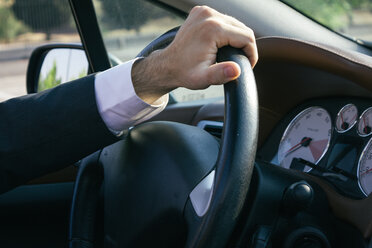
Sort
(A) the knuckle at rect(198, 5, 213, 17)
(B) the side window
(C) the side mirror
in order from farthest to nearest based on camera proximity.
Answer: (C) the side mirror → (B) the side window → (A) the knuckle at rect(198, 5, 213, 17)

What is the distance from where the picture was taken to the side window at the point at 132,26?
183 cm

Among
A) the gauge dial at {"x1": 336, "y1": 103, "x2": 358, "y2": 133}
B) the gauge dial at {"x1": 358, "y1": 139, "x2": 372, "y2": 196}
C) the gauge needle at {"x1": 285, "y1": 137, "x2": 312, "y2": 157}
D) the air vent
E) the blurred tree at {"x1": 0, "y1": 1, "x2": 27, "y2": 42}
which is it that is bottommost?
the blurred tree at {"x1": 0, "y1": 1, "x2": 27, "y2": 42}

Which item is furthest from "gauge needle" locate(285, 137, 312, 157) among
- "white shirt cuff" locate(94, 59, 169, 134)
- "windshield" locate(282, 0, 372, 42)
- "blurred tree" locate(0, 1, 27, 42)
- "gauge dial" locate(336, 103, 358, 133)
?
"blurred tree" locate(0, 1, 27, 42)

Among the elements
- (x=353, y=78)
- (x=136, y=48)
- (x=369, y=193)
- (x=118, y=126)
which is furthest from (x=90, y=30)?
(x=369, y=193)

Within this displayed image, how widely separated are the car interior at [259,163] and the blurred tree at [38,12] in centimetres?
Answer: 1835

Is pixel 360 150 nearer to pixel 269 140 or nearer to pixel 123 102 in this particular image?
pixel 269 140

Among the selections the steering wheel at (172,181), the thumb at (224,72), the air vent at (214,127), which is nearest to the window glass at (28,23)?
the air vent at (214,127)

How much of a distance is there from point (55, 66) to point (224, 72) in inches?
69.0

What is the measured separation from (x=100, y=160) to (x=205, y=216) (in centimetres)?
63

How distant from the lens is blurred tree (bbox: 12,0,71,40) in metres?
18.8

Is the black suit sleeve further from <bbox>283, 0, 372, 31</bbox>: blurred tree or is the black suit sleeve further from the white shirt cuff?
<bbox>283, 0, 372, 31</bbox>: blurred tree

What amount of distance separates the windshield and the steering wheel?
0.78 metres

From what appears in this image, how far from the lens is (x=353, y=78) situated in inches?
45.7

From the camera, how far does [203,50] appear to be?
0.85m
